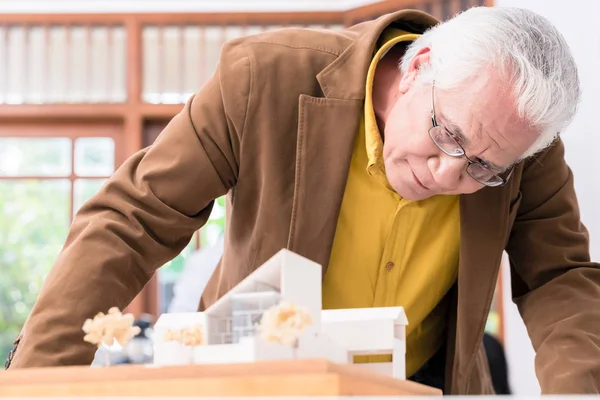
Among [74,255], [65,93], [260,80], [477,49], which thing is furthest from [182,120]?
[65,93]

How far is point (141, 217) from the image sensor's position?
4.99 ft

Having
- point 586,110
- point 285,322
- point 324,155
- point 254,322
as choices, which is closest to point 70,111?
point 586,110

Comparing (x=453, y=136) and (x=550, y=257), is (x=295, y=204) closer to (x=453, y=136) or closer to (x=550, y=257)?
(x=453, y=136)

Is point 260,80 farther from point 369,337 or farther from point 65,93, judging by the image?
point 65,93

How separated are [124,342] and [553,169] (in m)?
1.06

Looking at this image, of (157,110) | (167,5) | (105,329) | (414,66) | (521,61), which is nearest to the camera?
(105,329)

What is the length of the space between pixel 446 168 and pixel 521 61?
0.21 metres

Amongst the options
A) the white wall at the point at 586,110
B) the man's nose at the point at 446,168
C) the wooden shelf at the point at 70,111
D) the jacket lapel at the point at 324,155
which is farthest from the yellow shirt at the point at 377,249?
the wooden shelf at the point at 70,111

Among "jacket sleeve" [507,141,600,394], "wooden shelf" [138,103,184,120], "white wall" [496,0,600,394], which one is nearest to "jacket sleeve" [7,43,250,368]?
"jacket sleeve" [507,141,600,394]

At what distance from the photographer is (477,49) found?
1.47 metres

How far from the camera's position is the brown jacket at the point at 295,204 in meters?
1.50

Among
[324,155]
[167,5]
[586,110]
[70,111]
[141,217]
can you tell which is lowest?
[141,217]

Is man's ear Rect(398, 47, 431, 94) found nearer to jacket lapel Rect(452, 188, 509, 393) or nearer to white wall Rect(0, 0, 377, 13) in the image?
jacket lapel Rect(452, 188, 509, 393)

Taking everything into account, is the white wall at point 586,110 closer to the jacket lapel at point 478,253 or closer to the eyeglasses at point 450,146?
the jacket lapel at point 478,253
